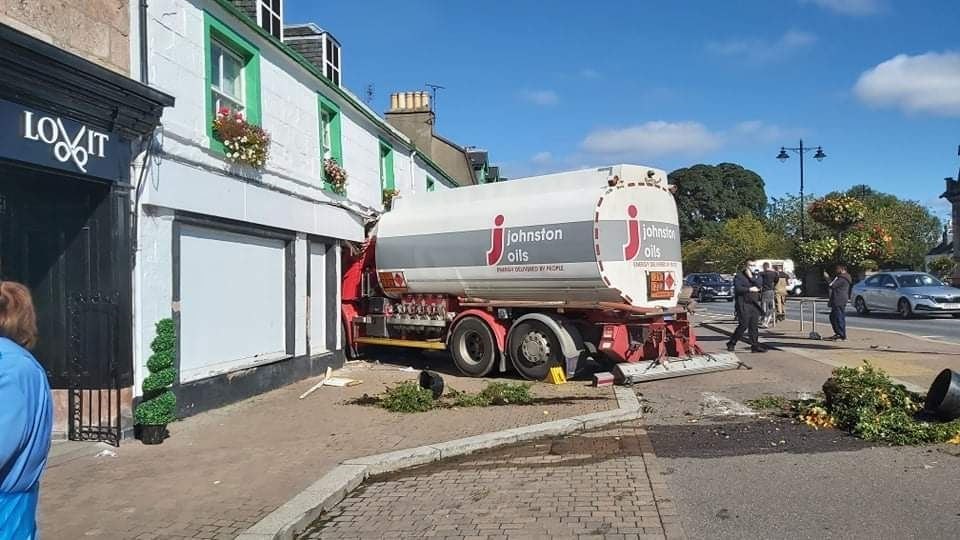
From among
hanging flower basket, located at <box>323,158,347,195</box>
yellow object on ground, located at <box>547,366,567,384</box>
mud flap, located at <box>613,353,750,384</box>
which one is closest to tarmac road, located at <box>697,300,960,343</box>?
mud flap, located at <box>613,353,750,384</box>

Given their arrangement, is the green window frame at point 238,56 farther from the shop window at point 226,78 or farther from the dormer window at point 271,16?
the dormer window at point 271,16

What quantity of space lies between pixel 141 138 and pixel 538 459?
5.04 metres

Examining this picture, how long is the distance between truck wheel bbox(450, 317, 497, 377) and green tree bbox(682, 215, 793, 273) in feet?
134

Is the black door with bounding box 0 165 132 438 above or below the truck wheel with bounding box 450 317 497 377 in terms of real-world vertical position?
above

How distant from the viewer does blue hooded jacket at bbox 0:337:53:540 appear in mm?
2320

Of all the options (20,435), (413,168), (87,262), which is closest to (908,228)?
(413,168)

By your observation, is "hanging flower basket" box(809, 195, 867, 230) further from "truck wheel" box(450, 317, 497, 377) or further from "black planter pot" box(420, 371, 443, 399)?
"black planter pot" box(420, 371, 443, 399)

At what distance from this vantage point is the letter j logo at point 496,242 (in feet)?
37.6

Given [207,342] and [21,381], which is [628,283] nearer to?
[207,342]

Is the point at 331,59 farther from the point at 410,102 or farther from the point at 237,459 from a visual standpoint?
the point at 410,102

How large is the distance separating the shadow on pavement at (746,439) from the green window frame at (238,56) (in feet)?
20.2

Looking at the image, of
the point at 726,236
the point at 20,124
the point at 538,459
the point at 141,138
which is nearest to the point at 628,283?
the point at 538,459

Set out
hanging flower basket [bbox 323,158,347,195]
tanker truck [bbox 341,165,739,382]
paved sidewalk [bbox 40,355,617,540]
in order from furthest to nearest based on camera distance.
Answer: hanging flower basket [bbox 323,158,347,195] < tanker truck [bbox 341,165,739,382] < paved sidewalk [bbox 40,355,617,540]

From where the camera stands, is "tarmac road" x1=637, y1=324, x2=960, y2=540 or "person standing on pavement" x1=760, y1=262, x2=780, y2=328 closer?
"tarmac road" x1=637, y1=324, x2=960, y2=540
